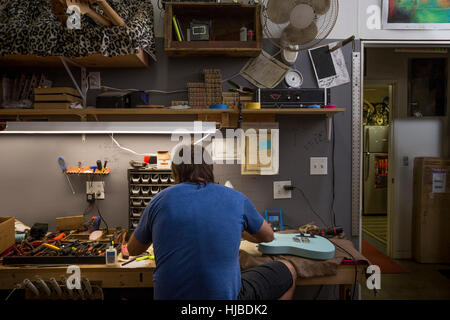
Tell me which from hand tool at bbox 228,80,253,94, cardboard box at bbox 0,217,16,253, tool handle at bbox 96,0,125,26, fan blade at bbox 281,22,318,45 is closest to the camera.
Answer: tool handle at bbox 96,0,125,26

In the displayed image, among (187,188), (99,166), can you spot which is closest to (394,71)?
(187,188)

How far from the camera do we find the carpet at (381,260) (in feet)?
10.9

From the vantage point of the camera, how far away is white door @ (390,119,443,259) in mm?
3535

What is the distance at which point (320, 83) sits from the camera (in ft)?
7.72

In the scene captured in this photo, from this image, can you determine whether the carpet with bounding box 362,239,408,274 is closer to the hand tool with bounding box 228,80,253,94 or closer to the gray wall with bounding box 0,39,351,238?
the gray wall with bounding box 0,39,351,238

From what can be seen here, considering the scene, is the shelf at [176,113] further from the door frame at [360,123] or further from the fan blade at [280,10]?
the fan blade at [280,10]

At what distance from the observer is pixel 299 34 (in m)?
1.98

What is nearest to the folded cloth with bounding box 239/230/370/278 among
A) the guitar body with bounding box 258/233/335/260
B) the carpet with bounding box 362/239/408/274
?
the guitar body with bounding box 258/233/335/260

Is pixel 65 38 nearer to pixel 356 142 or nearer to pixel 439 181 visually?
pixel 356 142

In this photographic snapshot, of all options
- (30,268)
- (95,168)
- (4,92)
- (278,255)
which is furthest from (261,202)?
(4,92)

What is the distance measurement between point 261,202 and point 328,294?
91 cm

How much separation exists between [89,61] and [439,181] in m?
3.78

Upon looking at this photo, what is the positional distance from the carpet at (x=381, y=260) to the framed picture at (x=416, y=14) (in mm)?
2516

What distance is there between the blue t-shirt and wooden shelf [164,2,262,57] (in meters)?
1.19
